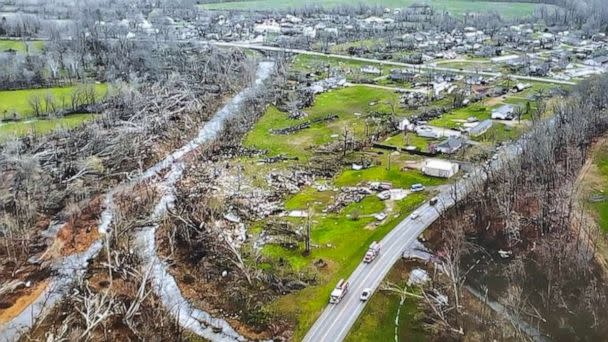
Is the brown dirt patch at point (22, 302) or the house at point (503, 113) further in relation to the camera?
the house at point (503, 113)

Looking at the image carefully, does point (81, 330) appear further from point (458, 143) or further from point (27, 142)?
point (458, 143)

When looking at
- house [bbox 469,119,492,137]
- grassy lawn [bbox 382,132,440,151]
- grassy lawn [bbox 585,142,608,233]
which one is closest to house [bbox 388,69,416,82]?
house [bbox 469,119,492,137]

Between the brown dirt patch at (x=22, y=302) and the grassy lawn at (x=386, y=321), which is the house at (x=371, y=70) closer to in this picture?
the grassy lawn at (x=386, y=321)

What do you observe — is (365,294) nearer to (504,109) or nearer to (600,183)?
(600,183)

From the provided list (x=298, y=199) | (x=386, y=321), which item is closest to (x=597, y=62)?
(x=298, y=199)

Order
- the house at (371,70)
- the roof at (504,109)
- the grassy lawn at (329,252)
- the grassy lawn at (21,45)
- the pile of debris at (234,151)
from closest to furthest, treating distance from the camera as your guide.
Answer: the grassy lawn at (329,252) → the pile of debris at (234,151) → the roof at (504,109) → the house at (371,70) → the grassy lawn at (21,45)

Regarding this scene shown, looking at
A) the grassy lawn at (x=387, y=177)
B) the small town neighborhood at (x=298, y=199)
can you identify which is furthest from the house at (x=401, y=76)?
the grassy lawn at (x=387, y=177)

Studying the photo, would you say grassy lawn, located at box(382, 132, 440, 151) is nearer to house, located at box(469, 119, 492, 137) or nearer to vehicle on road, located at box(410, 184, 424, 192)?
house, located at box(469, 119, 492, 137)
